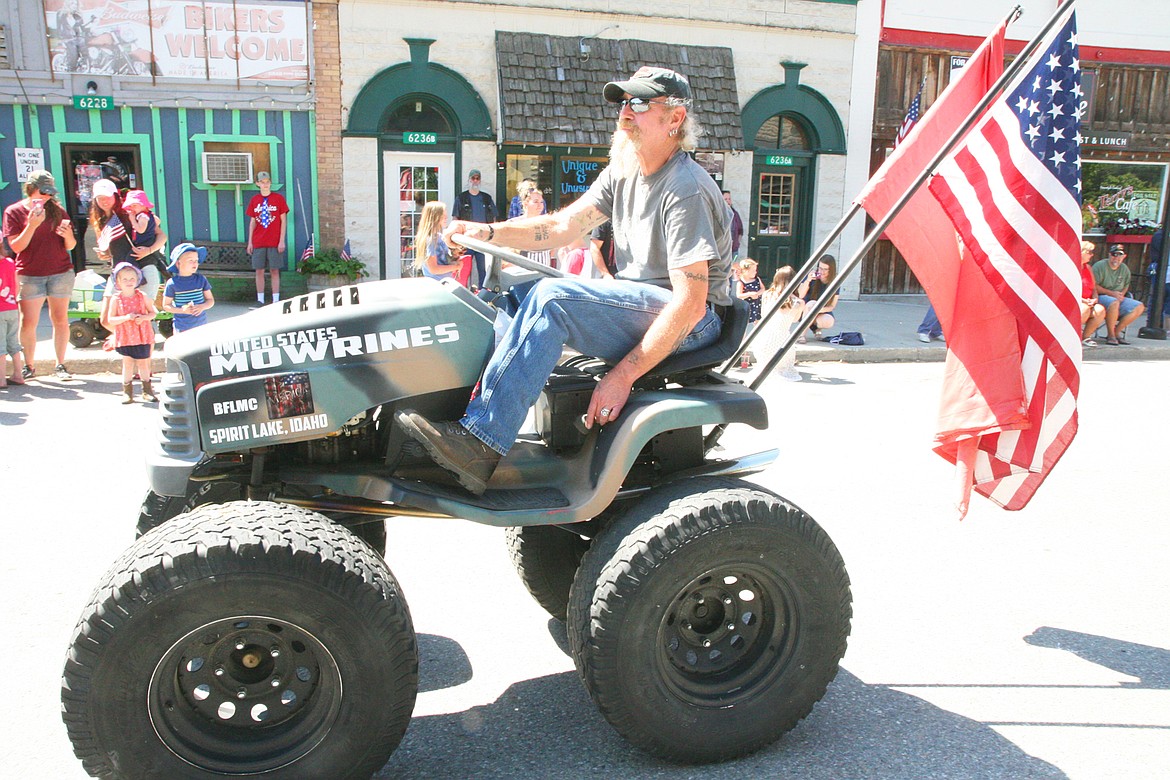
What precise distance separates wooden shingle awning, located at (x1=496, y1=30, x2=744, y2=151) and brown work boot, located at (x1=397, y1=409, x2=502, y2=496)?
1267cm

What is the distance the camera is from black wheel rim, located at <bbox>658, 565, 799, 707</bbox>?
3016 millimetres

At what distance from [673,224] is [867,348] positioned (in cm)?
939

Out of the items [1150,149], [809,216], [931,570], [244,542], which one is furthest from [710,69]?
[244,542]

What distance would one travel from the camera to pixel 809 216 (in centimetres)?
1738

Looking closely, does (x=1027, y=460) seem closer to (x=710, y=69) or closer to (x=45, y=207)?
(x=45, y=207)

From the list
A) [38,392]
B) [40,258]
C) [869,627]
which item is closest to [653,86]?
[869,627]

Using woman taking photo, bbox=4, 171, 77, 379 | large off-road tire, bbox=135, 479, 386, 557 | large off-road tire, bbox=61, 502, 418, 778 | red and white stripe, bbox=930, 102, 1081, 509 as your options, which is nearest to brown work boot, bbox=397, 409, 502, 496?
large off-road tire, bbox=61, 502, 418, 778

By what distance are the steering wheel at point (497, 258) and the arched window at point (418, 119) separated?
1253 centimetres

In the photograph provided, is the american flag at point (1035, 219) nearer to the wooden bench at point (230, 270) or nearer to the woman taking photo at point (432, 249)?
the woman taking photo at point (432, 249)

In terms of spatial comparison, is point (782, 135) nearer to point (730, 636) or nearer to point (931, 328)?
point (931, 328)

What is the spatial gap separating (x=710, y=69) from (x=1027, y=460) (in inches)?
537

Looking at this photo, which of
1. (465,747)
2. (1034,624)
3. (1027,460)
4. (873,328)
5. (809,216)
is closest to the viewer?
(465,747)

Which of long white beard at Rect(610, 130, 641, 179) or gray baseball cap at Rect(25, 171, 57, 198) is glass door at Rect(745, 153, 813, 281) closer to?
gray baseball cap at Rect(25, 171, 57, 198)

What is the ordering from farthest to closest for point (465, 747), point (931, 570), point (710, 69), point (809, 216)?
1. point (809, 216)
2. point (710, 69)
3. point (931, 570)
4. point (465, 747)
